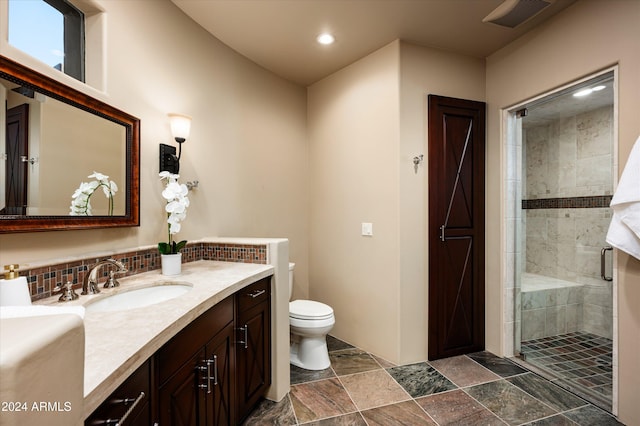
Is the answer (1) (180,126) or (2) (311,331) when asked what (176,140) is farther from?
(2) (311,331)

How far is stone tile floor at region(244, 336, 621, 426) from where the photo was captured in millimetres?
1866

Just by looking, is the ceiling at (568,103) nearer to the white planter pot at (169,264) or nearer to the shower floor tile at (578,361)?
the shower floor tile at (578,361)

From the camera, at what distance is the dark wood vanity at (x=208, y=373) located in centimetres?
88

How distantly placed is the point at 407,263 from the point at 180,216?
1.70m

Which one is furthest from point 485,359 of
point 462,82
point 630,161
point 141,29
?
point 141,29

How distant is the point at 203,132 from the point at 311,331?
1.70 m

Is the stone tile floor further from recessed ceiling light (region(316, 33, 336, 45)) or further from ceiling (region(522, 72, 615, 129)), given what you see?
recessed ceiling light (region(316, 33, 336, 45))

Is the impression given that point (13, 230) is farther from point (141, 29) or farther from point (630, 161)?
point (630, 161)

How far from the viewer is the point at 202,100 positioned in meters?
2.36

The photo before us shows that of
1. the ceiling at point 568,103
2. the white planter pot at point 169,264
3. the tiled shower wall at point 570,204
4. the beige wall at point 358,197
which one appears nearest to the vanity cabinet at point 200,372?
the white planter pot at point 169,264

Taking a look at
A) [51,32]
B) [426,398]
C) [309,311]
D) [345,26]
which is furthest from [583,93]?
[51,32]

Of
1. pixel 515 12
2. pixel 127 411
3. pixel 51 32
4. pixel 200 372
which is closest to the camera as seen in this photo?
pixel 127 411

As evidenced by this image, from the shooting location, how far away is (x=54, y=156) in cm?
138

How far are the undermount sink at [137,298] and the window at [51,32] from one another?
1077mm
